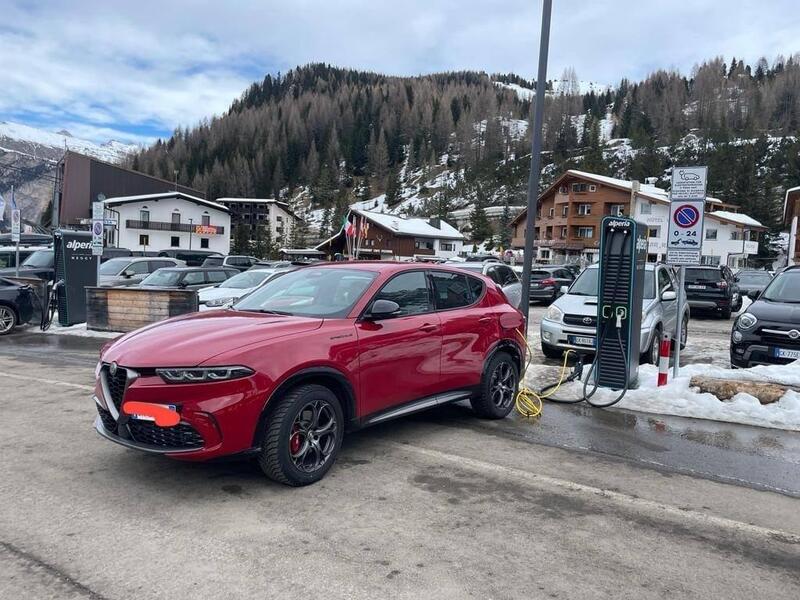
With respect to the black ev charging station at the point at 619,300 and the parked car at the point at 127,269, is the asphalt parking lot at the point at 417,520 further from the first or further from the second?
the parked car at the point at 127,269

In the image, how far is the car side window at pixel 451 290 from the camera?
6.04 meters

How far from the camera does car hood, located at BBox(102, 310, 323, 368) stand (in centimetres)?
408

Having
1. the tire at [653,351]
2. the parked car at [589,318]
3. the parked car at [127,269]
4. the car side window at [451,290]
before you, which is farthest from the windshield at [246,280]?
the car side window at [451,290]

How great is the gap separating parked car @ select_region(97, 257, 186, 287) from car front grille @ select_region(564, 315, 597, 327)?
46.0 ft

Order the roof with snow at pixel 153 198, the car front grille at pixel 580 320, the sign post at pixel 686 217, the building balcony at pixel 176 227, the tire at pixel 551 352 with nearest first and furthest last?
1. the sign post at pixel 686 217
2. the car front grille at pixel 580 320
3. the tire at pixel 551 352
4. the roof with snow at pixel 153 198
5. the building balcony at pixel 176 227

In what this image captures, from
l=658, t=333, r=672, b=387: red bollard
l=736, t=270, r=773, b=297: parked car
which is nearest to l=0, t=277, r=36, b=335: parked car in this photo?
l=658, t=333, r=672, b=387: red bollard

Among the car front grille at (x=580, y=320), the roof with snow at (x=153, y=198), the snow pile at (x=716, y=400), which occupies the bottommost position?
the snow pile at (x=716, y=400)

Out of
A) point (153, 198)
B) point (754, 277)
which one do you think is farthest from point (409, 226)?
point (754, 277)

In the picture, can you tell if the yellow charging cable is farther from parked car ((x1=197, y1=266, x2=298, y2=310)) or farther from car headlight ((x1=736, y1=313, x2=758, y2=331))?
parked car ((x1=197, y1=266, x2=298, y2=310))

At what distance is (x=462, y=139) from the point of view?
5625 inches

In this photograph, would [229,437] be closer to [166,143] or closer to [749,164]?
[749,164]

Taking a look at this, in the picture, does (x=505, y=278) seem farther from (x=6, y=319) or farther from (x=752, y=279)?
(x=752, y=279)

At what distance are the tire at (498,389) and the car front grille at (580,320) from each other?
361 cm

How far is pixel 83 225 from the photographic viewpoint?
68.2 metres
